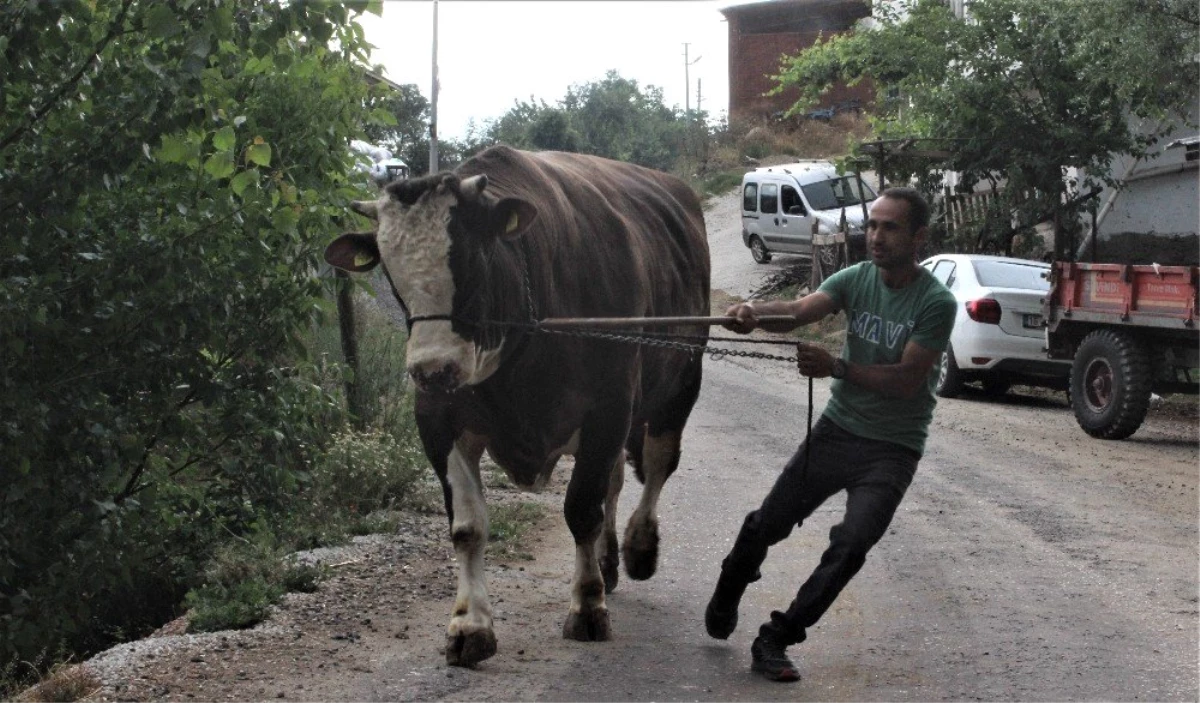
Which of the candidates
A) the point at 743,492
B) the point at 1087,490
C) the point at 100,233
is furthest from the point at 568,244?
the point at 1087,490

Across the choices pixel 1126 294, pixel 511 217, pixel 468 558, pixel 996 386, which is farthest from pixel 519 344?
pixel 996 386

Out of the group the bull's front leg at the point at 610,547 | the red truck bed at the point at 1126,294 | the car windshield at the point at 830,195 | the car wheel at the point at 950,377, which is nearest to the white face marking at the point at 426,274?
the bull's front leg at the point at 610,547

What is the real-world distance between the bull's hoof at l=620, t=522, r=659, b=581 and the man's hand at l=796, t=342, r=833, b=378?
7.32 ft

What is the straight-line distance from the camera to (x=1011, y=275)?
18188mm

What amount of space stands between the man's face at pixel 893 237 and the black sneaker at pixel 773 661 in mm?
1515

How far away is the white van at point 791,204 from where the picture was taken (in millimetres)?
34812

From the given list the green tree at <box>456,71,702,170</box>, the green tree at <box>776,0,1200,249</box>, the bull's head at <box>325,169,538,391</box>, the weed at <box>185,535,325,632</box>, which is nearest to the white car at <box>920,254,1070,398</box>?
the green tree at <box>776,0,1200,249</box>

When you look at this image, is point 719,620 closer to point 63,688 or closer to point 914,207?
point 914,207

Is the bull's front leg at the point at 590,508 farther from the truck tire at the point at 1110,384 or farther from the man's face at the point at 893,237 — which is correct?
the truck tire at the point at 1110,384

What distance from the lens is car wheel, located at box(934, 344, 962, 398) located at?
17984mm

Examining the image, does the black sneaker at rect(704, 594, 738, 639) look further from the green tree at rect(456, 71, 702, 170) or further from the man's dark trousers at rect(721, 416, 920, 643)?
the green tree at rect(456, 71, 702, 170)

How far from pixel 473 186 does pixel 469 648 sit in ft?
5.95

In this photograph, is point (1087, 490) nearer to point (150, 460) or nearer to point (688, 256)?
point (688, 256)

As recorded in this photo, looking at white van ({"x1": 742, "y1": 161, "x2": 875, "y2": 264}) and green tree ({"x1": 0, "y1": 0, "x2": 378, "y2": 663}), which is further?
white van ({"x1": 742, "y1": 161, "x2": 875, "y2": 264})
